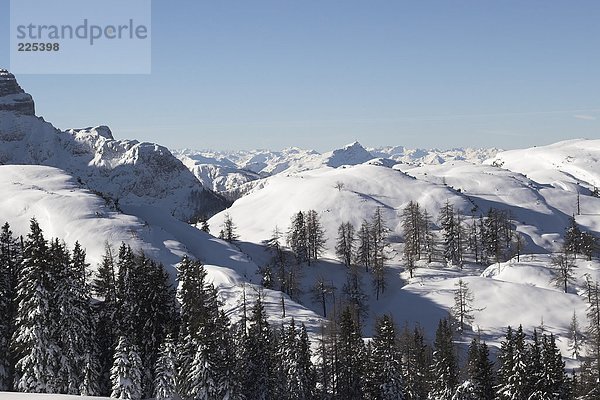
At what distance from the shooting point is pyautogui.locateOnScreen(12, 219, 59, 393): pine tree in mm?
40000

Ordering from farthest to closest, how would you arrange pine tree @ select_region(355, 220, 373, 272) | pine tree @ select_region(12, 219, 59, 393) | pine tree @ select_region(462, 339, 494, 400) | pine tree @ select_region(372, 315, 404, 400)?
pine tree @ select_region(355, 220, 373, 272)
pine tree @ select_region(372, 315, 404, 400)
pine tree @ select_region(462, 339, 494, 400)
pine tree @ select_region(12, 219, 59, 393)

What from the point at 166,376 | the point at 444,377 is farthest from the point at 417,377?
the point at 166,376

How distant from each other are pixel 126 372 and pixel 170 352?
382 centimetres

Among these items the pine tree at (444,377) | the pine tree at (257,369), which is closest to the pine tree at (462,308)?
the pine tree at (444,377)

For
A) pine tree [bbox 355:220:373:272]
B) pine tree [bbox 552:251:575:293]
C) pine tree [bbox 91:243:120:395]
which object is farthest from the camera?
pine tree [bbox 355:220:373:272]

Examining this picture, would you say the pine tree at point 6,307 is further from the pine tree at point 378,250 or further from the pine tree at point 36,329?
the pine tree at point 378,250

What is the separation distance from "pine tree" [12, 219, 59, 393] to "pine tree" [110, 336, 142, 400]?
186 inches

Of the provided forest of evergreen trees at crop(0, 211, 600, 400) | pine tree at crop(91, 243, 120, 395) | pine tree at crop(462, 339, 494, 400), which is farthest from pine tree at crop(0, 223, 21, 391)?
pine tree at crop(462, 339, 494, 400)

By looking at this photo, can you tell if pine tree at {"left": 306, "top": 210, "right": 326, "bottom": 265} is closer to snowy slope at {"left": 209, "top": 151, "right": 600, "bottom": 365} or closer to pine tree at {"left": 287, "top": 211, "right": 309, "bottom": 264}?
pine tree at {"left": 287, "top": 211, "right": 309, "bottom": 264}

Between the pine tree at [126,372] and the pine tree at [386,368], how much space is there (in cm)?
2550

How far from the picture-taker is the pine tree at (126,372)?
41.0 meters

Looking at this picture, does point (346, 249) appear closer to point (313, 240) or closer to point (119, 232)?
point (313, 240)

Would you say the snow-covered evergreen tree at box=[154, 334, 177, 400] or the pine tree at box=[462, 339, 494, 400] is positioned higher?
the snow-covered evergreen tree at box=[154, 334, 177, 400]

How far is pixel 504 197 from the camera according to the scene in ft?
616
